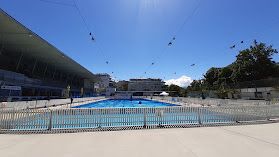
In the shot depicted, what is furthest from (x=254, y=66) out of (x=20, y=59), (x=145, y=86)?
(x=145, y=86)

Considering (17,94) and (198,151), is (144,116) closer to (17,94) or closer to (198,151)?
(198,151)

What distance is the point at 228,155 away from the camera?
3.07 m

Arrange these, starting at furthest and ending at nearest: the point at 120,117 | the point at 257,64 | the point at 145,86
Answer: the point at 145,86
the point at 257,64
the point at 120,117

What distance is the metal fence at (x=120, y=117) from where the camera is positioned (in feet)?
18.4

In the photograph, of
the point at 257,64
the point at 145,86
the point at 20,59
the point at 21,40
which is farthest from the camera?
the point at 145,86

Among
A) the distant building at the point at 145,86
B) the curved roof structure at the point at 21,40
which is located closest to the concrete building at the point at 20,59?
the curved roof structure at the point at 21,40

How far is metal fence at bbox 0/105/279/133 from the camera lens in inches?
220

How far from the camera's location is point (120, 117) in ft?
20.0

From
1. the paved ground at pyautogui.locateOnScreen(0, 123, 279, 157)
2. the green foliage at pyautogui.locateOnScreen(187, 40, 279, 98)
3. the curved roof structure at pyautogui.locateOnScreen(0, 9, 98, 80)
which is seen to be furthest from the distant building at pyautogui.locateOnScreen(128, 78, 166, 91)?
the paved ground at pyautogui.locateOnScreen(0, 123, 279, 157)

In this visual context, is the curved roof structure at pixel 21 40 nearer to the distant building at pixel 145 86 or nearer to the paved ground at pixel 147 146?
the paved ground at pixel 147 146

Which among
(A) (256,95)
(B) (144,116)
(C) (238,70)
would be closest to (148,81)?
(C) (238,70)

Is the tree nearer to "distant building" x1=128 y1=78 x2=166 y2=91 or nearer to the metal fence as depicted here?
the metal fence

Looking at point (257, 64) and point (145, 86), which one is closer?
point (257, 64)

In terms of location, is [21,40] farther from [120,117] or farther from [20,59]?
[120,117]
